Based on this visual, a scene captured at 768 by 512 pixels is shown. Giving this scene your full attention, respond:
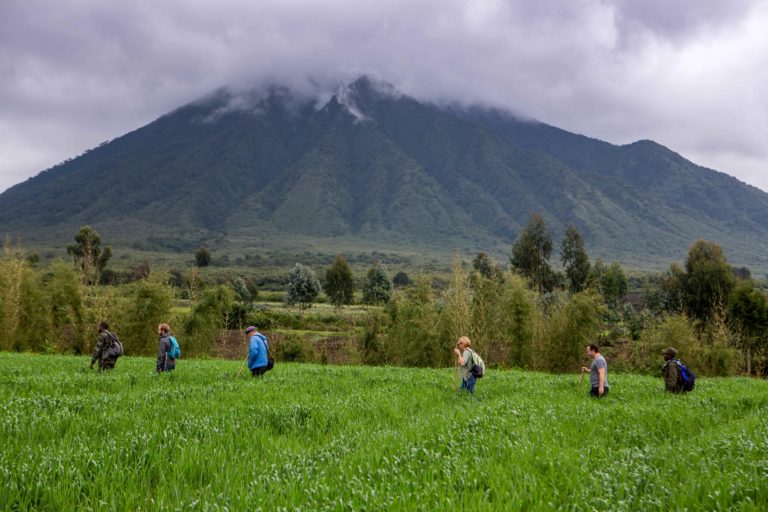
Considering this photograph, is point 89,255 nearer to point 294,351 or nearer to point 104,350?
point 294,351

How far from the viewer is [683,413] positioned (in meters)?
10.2

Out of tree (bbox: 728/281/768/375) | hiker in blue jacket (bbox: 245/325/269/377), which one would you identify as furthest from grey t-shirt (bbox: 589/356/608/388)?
tree (bbox: 728/281/768/375)

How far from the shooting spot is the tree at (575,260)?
6894cm

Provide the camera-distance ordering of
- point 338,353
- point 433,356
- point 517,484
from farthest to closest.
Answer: point 338,353
point 433,356
point 517,484

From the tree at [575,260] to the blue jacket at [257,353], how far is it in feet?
201

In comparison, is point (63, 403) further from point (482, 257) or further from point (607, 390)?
point (482, 257)

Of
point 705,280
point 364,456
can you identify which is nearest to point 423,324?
point 364,456

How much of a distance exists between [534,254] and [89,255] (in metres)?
58.6

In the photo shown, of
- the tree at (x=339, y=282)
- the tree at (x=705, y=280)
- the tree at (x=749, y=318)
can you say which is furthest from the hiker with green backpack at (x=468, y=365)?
the tree at (x=339, y=282)

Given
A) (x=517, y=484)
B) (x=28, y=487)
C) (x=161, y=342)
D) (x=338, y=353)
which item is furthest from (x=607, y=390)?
(x=338, y=353)

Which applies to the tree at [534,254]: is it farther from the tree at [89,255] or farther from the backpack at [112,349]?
the backpack at [112,349]

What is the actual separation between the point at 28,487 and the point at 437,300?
125 ft

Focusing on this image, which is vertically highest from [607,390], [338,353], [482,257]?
[482,257]

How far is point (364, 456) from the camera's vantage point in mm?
6379
